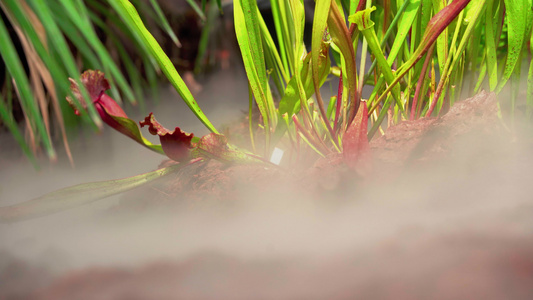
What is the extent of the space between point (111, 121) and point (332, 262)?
0.49 meters

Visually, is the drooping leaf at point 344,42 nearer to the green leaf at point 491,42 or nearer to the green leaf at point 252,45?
the green leaf at point 252,45

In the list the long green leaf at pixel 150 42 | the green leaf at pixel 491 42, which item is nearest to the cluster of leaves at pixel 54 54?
the long green leaf at pixel 150 42

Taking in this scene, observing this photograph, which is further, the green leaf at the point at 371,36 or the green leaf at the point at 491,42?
the green leaf at the point at 491,42

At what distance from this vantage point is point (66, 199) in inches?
27.6

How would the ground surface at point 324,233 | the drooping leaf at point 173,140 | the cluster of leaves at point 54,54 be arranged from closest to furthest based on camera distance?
the ground surface at point 324,233 → the cluster of leaves at point 54,54 → the drooping leaf at point 173,140

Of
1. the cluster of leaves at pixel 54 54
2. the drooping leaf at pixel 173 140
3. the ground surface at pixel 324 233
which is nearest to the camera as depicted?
the ground surface at pixel 324 233

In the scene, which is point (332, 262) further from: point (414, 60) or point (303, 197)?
point (414, 60)

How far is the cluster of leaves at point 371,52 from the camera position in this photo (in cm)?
61

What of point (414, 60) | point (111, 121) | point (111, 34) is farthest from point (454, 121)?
point (111, 34)

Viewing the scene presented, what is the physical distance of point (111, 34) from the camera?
1352 mm

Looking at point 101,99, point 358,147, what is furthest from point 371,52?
point 101,99

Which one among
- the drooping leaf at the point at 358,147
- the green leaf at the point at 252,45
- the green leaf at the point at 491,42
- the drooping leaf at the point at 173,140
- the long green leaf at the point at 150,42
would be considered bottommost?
the drooping leaf at the point at 173,140

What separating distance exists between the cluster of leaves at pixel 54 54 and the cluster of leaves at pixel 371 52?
0.18 meters

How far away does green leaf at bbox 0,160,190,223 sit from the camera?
689 mm
